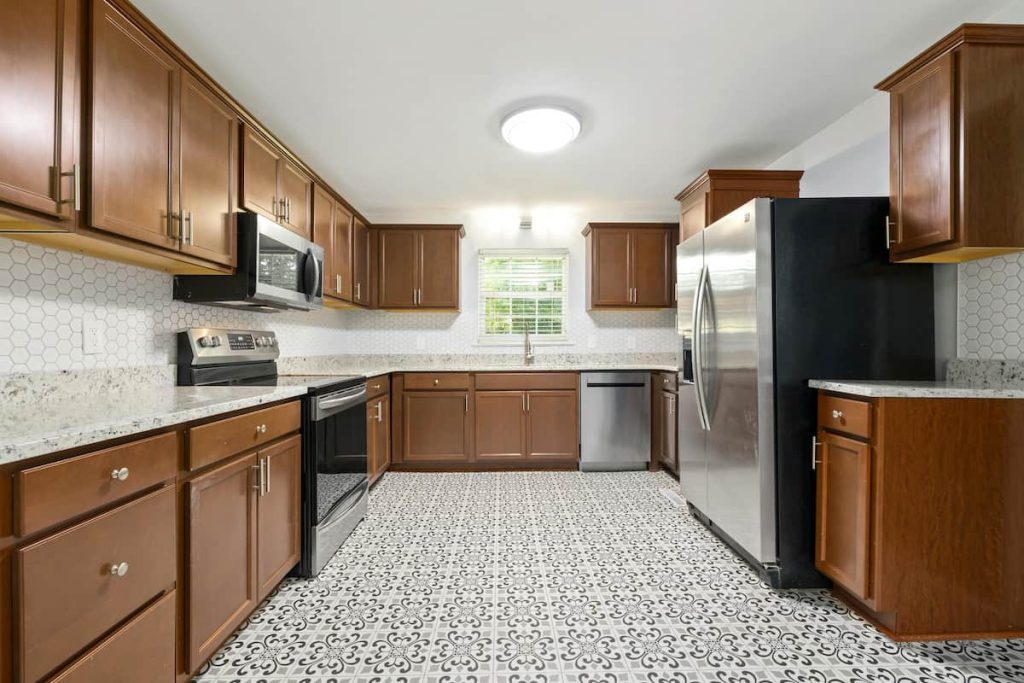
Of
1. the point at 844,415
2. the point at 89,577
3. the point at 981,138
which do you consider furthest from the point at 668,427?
the point at 89,577

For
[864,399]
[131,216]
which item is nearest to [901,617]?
[864,399]

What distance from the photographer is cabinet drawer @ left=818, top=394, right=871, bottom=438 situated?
1.81 metres

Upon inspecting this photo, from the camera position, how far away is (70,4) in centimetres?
139

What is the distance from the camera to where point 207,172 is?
207cm

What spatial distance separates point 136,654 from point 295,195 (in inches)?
99.1

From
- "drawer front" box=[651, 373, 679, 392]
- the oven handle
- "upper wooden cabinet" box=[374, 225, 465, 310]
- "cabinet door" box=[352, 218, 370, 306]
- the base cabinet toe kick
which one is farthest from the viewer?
"upper wooden cabinet" box=[374, 225, 465, 310]

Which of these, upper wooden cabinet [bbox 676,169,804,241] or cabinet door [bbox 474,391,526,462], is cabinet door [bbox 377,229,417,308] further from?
upper wooden cabinet [bbox 676,169,804,241]

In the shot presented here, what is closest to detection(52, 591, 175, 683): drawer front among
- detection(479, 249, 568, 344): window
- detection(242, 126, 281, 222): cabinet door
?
detection(242, 126, 281, 222): cabinet door

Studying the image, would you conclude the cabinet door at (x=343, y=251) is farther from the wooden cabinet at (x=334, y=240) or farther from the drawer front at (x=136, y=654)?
the drawer front at (x=136, y=654)

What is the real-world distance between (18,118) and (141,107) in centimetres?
51

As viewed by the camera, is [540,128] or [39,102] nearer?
[39,102]

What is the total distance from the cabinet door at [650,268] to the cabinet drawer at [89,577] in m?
4.02

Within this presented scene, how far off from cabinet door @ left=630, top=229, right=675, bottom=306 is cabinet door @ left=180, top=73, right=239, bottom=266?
3428 millimetres

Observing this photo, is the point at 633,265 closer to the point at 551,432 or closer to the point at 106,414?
the point at 551,432
